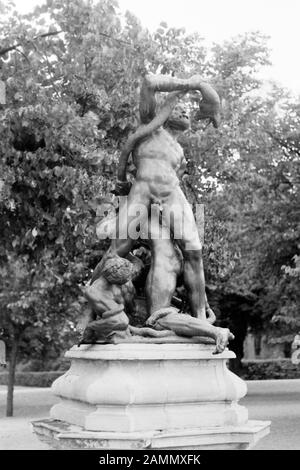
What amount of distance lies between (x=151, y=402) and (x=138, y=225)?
1756 millimetres

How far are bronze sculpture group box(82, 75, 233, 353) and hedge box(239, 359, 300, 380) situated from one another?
87.5 feet

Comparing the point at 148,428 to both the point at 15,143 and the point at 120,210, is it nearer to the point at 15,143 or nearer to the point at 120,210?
the point at 120,210

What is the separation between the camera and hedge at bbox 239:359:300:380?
33094mm

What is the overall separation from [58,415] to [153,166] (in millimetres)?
2441

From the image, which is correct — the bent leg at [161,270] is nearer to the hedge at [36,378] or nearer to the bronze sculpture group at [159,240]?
the bronze sculpture group at [159,240]

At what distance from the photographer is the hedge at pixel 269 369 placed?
33094 mm

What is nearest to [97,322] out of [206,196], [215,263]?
[215,263]

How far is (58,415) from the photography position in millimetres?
6375

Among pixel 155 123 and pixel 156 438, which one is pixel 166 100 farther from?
pixel 156 438

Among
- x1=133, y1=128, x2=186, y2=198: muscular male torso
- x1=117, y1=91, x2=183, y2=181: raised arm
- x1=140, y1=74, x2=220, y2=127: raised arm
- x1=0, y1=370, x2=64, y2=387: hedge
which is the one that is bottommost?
x1=0, y1=370, x2=64, y2=387: hedge

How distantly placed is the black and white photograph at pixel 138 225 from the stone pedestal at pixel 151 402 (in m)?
0.01

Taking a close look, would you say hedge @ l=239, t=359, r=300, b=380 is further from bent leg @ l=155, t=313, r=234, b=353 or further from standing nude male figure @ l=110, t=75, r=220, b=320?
bent leg @ l=155, t=313, r=234, b=353

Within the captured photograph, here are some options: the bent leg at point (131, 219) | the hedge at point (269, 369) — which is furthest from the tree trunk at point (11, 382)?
the hedge at point (269, 369)

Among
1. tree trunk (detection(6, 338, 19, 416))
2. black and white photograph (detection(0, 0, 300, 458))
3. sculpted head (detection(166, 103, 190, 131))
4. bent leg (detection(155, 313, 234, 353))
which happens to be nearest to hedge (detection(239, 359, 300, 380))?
black and white photograph (detection(0, 0, 300, 458))
